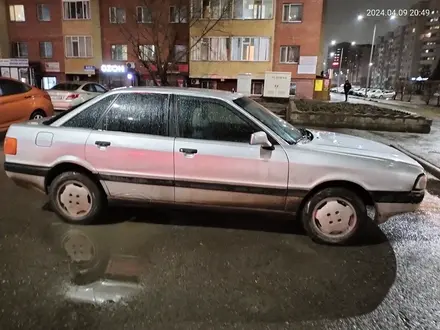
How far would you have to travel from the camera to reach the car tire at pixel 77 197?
437cm

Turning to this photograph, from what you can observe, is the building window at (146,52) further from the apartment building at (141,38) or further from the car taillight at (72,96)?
the car taillight at (72,96)

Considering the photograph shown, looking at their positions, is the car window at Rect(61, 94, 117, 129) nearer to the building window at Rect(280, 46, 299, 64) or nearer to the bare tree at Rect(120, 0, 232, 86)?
the bare tree at Rect(120, 0, 232, 86)

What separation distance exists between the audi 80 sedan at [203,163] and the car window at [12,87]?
209 inches

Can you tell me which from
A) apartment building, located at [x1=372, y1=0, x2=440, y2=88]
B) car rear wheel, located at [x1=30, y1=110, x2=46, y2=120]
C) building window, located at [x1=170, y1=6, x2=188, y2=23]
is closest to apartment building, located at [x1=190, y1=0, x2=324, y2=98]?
building window, located at [x1=170, y1=6, x2=188, y2=23]

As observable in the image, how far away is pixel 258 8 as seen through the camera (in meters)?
27.8

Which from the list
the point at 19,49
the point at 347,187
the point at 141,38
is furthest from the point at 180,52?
the point at 347,187

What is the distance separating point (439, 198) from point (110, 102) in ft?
17.7

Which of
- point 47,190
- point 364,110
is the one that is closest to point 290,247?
point 47,190

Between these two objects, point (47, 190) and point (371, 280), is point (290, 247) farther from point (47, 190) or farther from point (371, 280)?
point (47, 190)

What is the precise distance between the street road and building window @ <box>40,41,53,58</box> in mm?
30808

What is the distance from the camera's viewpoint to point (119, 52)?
101 ft

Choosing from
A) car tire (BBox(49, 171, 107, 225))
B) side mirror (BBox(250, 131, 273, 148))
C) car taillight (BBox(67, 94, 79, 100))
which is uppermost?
side mirror (BBox(250, 131, 273, 148))

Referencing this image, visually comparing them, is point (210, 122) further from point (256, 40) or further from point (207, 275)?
point (256, 40)

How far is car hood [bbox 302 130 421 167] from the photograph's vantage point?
4.01 meters
